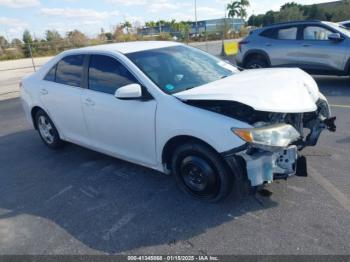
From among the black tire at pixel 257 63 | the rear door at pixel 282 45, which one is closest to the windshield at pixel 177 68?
the rear door at pixel 282 45

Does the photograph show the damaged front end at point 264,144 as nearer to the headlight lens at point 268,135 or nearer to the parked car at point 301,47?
the headlight lens at point 268,135

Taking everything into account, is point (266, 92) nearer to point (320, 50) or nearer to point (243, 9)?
point (320, 50)

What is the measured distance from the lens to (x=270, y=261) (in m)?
2.63

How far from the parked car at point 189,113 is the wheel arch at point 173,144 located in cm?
1

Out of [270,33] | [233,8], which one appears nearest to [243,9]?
[233,8]

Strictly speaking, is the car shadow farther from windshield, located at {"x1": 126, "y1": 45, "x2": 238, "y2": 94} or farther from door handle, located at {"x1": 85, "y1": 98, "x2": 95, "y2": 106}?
windshield, located at {"x1": 126, "y1": 45, "x2": 238, "y2": 94}

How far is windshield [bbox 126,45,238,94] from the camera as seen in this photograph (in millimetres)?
3736

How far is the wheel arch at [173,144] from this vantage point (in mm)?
3301

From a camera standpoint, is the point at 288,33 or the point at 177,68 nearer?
the point at 177,68

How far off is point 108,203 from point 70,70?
2.08 m

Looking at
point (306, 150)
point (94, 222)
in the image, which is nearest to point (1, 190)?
point (94, 222)

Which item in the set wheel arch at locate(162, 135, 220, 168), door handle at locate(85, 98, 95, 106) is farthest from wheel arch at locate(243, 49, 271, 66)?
wheel arch at locate(162, 135, 220, 168)

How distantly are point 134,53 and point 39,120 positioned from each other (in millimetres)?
2469

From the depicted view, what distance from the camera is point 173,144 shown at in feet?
11.7
